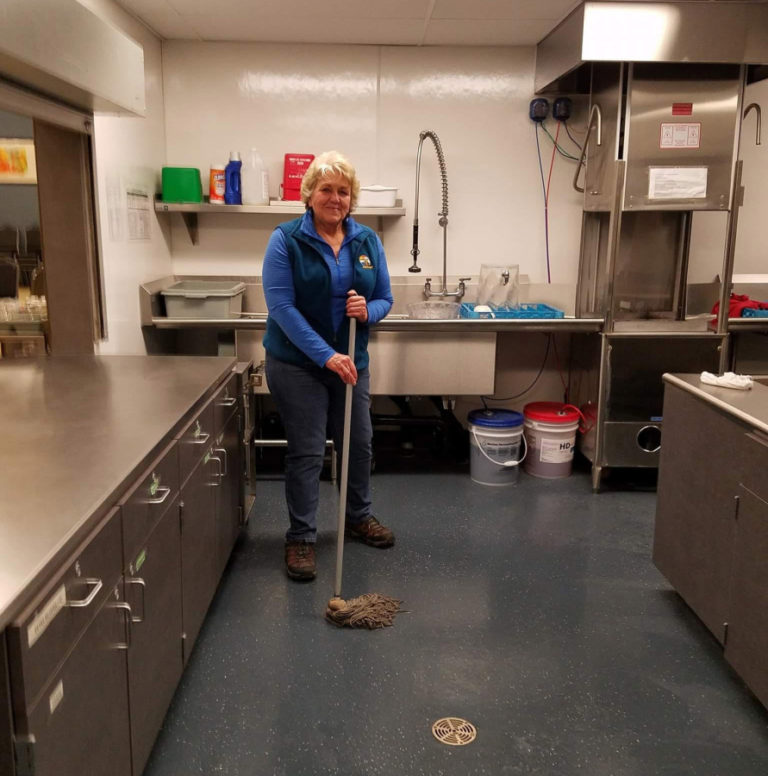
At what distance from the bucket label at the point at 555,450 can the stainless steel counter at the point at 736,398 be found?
4.52 ft

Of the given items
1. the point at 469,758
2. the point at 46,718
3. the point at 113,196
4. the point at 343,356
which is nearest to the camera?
the point at 46,718

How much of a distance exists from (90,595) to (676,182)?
3.13 m

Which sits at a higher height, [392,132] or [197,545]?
[392,132]

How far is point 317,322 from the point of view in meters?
2.66

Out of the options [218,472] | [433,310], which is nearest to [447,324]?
[433,310]

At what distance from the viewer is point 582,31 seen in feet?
10.5

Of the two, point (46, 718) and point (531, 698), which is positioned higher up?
point (46, 718)

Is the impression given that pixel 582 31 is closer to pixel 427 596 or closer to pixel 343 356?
pixel 343 356

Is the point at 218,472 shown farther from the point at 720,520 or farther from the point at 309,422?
the point at 720,520

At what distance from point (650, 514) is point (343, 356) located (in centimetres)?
175

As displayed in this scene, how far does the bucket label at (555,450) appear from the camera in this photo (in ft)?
12.5

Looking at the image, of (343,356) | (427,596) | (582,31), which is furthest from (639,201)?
(427,596)

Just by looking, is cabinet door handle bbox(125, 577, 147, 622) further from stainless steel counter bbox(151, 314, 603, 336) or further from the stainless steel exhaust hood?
the stainless steel exhaust hood

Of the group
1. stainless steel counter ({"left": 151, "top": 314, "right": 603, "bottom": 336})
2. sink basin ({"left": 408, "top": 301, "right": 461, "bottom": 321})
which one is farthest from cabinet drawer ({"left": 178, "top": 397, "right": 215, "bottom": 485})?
sink basin ({"left": 408, "top": 301, "right": 461, "bottom": 321})
